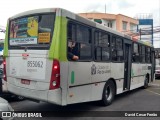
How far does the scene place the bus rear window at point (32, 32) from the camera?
24.0ft

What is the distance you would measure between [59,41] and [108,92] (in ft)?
12.6

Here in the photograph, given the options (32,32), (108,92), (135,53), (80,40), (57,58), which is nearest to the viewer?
(57,58)

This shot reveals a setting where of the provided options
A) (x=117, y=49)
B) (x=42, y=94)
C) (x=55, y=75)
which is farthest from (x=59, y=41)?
(x=117, y=49)

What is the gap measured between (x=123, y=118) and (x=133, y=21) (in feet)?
199

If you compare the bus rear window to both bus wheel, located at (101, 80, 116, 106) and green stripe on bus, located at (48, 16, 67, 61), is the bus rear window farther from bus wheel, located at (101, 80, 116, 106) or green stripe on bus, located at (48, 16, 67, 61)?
bus wheel, located at (101, 80, 116, 106)

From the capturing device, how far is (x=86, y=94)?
8.15m

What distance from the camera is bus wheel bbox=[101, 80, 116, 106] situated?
9547 millimetres

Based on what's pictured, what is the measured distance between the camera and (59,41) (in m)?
7.00

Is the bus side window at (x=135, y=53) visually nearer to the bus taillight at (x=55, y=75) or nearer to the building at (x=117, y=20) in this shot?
the bus taillight at (x=55, y=75)

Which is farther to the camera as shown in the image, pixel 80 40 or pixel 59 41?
pixel 80 40

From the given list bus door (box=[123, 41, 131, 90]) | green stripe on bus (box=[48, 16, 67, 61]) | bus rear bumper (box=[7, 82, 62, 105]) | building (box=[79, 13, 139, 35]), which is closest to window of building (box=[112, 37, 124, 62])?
bus door (box=[123, 41, 131, 90])

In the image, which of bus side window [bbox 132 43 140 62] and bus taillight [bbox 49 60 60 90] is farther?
bus side window [bbox 132 43 140 62]

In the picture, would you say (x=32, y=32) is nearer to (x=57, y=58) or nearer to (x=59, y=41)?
(x=59, y=41)

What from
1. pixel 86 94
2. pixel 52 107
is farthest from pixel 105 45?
pixel 52 107
